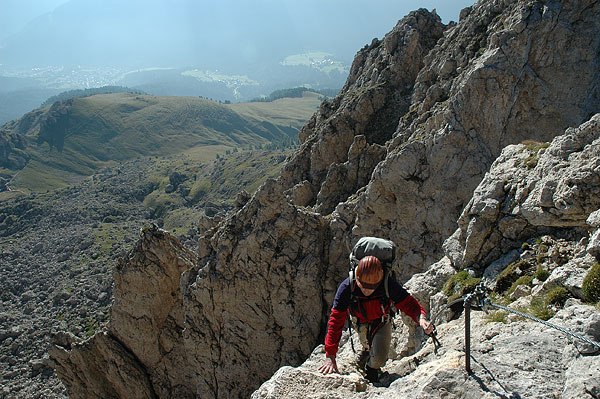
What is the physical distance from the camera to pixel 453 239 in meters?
19.2

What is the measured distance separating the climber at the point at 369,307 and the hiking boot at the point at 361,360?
83.7 inches

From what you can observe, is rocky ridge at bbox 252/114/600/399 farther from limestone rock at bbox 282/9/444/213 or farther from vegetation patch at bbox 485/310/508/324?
limestone rock at bbox 282/9/444/213

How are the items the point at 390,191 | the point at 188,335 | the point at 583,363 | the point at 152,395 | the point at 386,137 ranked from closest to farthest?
the point at 583,363, the point at 390,191, the point at 188,335, the point at 152,395, the point at 386,137

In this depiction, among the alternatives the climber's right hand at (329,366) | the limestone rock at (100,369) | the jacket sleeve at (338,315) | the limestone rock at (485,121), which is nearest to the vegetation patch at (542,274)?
the jacket sleeve at (338,315)

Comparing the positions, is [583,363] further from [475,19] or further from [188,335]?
[475,19]

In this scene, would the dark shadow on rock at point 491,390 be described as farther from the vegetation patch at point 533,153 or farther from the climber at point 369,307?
the vegetation patch at point 533,153

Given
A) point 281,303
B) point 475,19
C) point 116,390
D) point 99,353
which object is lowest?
point 116,390

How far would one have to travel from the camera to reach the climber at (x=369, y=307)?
9633 mm

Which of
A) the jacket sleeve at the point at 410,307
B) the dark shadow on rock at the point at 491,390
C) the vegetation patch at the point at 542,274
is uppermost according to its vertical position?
the jacket sleeve at the point at 410,307

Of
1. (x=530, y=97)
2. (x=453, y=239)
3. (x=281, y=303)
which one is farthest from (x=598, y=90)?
(x=281, y=303)

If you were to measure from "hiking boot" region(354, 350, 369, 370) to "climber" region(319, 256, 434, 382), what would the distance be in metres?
2.13

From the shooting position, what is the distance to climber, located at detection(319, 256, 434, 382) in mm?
9633

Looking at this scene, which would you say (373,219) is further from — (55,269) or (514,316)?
(55,269)

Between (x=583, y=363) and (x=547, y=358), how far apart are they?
0.78 metres
